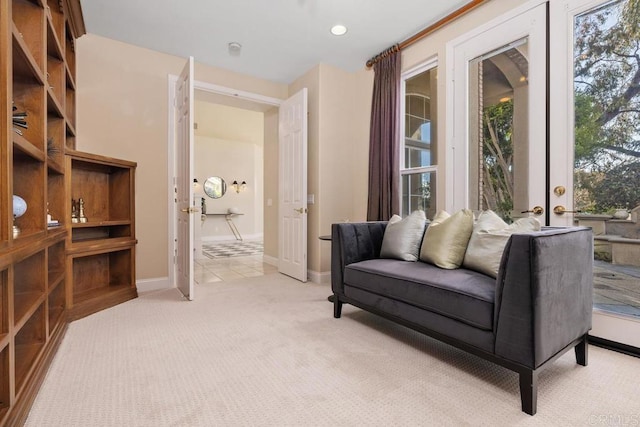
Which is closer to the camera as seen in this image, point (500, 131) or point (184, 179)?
point (500, 131)

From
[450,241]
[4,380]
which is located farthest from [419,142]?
[4,380]

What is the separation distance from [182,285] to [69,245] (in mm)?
1111

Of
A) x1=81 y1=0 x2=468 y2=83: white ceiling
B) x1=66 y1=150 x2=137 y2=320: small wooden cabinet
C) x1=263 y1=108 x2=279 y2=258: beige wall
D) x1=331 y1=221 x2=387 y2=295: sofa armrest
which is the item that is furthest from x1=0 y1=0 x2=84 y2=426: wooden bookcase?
x1=263 y1=108 x2=279 y2=258: beige wall

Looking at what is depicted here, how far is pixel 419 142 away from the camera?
344cm

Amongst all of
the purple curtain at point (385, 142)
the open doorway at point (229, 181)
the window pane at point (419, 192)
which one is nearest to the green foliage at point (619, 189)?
the window pane at point (419, 192)

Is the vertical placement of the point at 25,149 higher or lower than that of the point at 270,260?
higher

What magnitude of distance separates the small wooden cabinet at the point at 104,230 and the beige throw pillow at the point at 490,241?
9.85 feet

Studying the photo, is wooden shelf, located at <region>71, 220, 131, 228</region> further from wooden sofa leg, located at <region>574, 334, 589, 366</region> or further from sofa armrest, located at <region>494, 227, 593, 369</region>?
wooden sofa leg, located at <region>574, 334, 589, 366</region>

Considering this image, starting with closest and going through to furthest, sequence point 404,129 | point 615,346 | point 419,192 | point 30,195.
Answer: point 30,195
point 615,346
point 419,192
point 404,129

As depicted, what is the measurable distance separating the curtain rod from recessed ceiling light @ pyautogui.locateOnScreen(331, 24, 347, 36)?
0.60m

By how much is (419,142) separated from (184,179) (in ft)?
8.31

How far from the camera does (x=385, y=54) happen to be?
355 cm

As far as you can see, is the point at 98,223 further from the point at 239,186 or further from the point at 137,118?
the point at 239,186

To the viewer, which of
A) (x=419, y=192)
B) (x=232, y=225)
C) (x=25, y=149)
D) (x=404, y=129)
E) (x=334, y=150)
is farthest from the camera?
(x=232, y=225)
